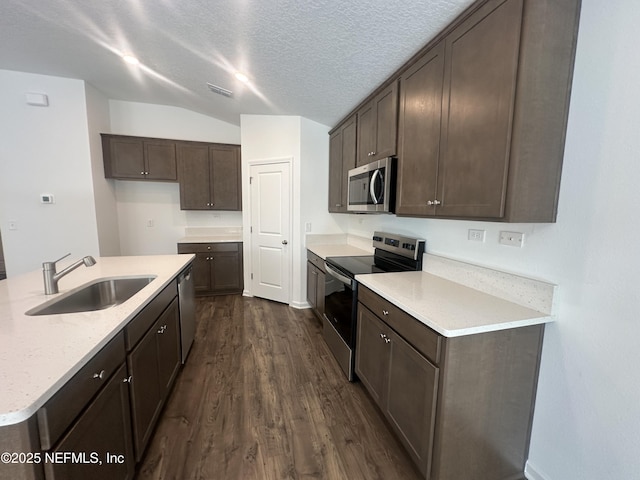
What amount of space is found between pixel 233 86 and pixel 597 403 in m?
3.66

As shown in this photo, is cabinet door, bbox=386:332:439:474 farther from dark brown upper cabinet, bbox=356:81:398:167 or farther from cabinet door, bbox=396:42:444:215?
dark brown upper cabinet, bbox=356:81:398:167

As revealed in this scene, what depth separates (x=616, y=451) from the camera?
1094 mm

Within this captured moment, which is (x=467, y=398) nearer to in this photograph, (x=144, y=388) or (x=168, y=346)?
(x=144, y=388)

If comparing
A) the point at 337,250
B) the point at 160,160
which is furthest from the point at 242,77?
the point at 160,160

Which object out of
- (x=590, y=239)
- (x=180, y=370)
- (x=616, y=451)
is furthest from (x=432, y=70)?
(x=180, y=370)

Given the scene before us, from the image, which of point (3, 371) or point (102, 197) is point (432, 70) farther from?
point (102, 197)

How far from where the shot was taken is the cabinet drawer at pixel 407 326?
A: 1.24 metres

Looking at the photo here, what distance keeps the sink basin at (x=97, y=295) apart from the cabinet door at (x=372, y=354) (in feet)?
5.11

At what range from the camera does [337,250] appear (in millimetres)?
3334

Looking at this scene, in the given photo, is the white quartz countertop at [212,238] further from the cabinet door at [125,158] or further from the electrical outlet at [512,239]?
the electrical outlet at [512,239]

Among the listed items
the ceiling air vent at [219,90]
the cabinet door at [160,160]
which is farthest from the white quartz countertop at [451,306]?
the cabinet door at [160,160]

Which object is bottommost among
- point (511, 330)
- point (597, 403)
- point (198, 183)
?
point (597, 403)

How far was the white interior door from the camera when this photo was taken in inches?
147

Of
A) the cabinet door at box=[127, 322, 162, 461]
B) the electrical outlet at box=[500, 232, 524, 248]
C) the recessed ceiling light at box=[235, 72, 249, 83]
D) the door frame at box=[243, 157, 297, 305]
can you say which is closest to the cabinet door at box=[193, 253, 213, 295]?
the door frame at box=[243, 157, 297, 305]
